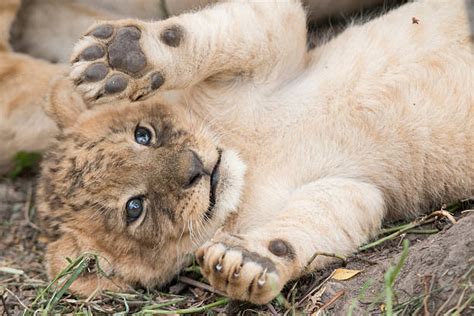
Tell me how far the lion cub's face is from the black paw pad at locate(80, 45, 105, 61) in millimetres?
517

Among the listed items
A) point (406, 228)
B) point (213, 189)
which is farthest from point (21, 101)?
point (406, 228)

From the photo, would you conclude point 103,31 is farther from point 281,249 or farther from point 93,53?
point 281,249

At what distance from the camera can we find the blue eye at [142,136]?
3998mm

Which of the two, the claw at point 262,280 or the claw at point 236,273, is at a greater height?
the claw at point 236,273

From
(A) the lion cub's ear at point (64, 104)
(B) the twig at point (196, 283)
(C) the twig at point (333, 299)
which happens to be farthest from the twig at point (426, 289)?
(A) the lion cub's ear at point (64, 104)

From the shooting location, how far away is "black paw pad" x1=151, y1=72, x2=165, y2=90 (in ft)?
12.2

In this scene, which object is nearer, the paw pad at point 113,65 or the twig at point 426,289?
the twig at point 426,289

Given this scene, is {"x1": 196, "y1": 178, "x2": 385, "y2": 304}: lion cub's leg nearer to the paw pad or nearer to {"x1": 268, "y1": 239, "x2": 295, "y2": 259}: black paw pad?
{"x1": 268, "y1": 239, "x2": 295, "y2": 259}: black paw pad

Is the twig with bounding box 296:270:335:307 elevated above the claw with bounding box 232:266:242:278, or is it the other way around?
the claw with bounding box 232:266:242:278

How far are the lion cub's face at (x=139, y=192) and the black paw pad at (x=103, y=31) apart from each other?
0.55 meters

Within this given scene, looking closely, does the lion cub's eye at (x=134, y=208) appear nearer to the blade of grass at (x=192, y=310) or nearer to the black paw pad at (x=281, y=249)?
the blade of grass at (x=192, y=310)

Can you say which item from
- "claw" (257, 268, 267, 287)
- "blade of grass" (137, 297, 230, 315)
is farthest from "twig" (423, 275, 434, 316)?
"blade of grass" (137, 297, 230, 315)

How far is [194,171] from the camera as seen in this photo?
149 inches

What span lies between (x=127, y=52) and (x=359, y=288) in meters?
1.44
